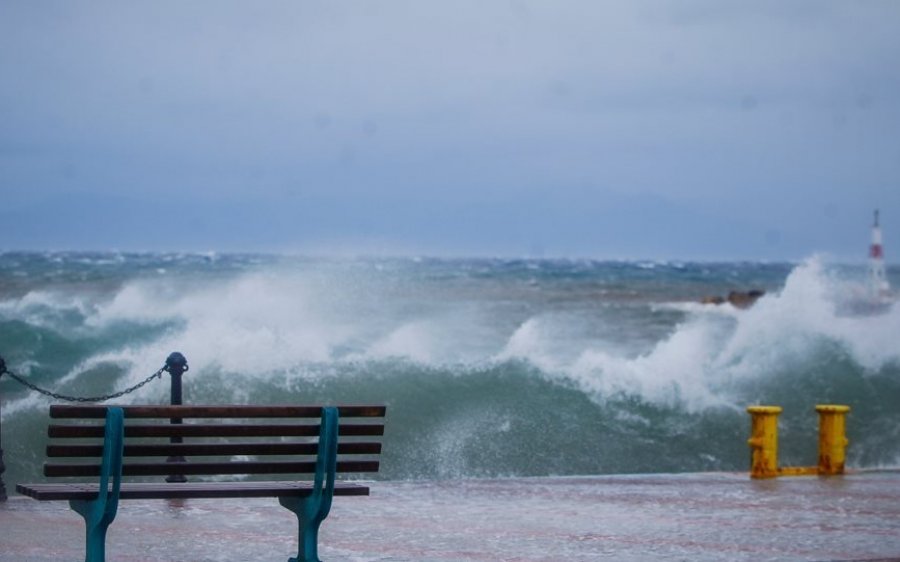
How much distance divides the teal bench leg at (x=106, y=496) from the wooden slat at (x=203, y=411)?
0.31ft

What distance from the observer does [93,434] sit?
7.62 m

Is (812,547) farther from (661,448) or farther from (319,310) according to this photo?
(319,310)

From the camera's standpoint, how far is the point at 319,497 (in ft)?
25.5

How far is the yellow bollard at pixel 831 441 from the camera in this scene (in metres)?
13.2

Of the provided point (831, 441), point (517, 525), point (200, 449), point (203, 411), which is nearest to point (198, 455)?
point (200, 449)

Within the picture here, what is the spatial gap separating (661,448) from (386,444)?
3.58 metres

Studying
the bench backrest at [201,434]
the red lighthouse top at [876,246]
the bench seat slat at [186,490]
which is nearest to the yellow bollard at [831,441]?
the bench backrest at [201,434]

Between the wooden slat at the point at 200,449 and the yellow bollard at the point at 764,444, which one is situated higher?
the wooden slat at the point at 200,449

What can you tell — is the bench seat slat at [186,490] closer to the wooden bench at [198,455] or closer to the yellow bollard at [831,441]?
the wooden bench at [198,455]

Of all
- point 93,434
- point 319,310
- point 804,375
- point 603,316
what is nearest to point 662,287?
point 603,316

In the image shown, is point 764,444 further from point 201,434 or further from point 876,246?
point 876,246

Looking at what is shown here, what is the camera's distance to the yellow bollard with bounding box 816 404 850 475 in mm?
13234

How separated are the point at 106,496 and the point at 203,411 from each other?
2.17 feet

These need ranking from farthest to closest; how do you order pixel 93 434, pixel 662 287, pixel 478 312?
pixel 662 287 < pixel 478 312 < pixel 93 434
